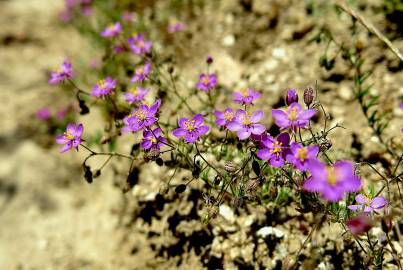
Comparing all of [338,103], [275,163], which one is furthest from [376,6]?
[275,163]

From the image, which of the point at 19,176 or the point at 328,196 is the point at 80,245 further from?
the point at 328,196

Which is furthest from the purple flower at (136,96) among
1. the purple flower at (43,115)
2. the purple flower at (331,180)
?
the purple flower at (43,115)

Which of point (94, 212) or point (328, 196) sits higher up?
point (94, 212)

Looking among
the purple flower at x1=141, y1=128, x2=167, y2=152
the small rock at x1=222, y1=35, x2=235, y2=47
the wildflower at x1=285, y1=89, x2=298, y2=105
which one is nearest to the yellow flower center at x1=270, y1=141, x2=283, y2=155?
the wildflower at x1=285, y1=89, x2=298, y2=105

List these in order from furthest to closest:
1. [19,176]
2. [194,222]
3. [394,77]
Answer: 1. [19,176]
2. [394,77]
3. [194,222]

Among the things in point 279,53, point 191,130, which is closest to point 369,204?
point 191,130

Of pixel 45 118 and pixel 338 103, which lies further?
pixel 45 118

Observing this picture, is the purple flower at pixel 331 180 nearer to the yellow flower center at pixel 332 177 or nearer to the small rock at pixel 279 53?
the yellow flower center at pixel 332 177

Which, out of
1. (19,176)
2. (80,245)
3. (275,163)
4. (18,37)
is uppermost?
(18,37)
